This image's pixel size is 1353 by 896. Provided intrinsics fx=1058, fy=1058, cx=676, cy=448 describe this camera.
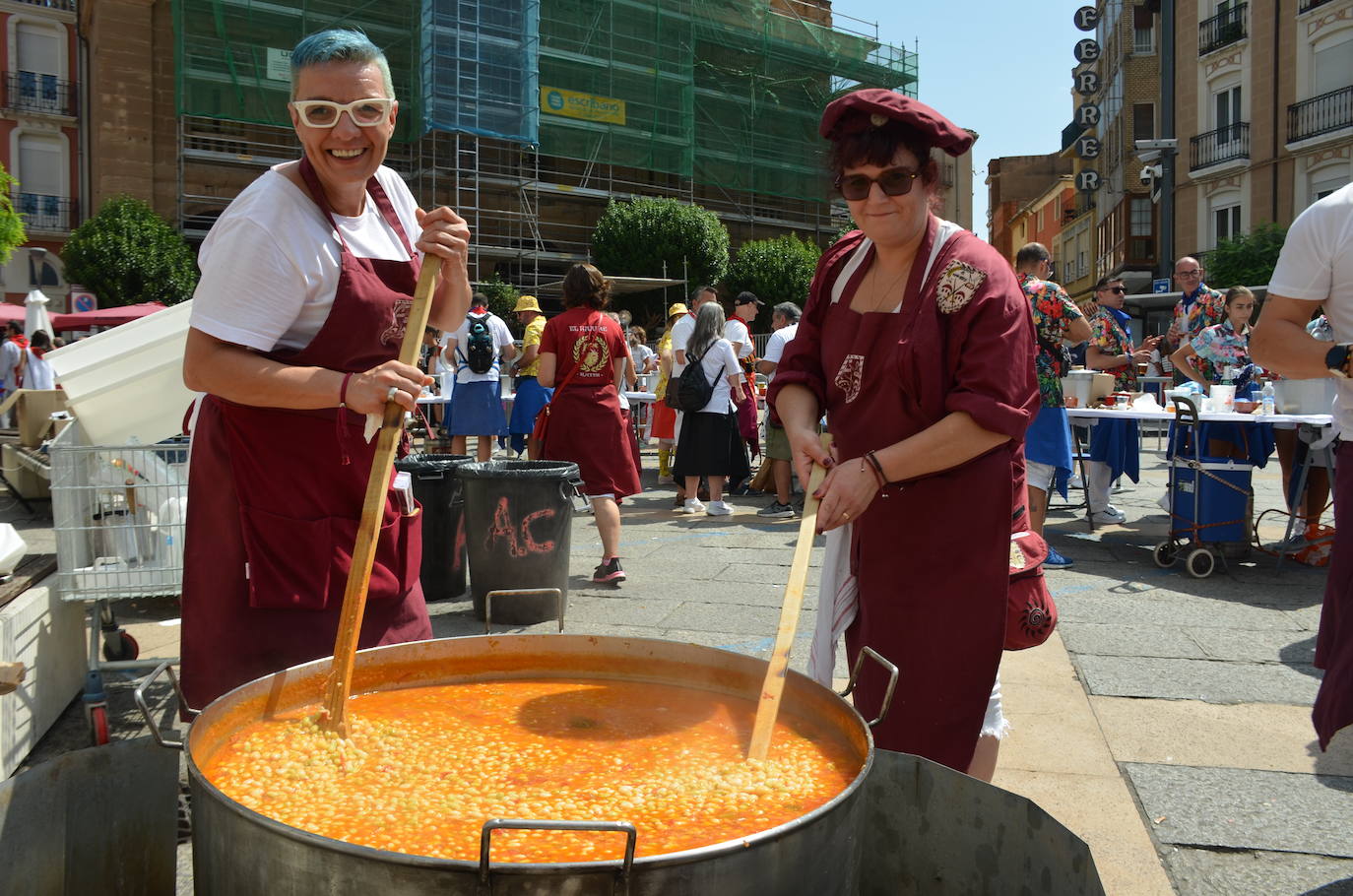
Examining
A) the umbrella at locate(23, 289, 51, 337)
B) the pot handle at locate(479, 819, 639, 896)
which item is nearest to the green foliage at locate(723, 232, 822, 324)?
the umbrella at locate(23, 289, 51, 337)

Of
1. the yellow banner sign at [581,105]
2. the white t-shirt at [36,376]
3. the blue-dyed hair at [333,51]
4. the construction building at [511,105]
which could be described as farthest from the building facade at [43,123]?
the blue-dyed hair at [333,51]

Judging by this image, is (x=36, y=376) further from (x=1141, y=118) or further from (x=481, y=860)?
(x=1141, y=118)

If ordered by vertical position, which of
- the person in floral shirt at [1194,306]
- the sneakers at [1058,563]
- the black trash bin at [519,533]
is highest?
the person in floral shirt at [1194,306]

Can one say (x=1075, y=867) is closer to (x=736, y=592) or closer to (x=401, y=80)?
(x=736, y=592)

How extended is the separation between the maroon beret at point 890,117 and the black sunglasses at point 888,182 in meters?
0.08

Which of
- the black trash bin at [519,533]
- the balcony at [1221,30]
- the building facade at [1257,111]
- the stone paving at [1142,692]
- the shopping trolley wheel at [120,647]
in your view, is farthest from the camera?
the balcony at [1221,30]

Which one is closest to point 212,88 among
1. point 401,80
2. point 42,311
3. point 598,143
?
point 401,80

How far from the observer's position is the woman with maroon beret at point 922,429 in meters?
2.07

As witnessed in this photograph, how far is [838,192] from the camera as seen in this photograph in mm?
2299

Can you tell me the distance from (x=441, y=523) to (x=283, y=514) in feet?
12.4

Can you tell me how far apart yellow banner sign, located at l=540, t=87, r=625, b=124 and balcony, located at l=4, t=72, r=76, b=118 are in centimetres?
1482

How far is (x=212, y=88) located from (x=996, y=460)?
3210cm

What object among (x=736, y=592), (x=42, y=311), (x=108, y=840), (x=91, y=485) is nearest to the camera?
(x=108, y=840)

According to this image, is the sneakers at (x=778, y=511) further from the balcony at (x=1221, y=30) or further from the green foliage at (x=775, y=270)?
the balcony at (x=1221, y=30)
